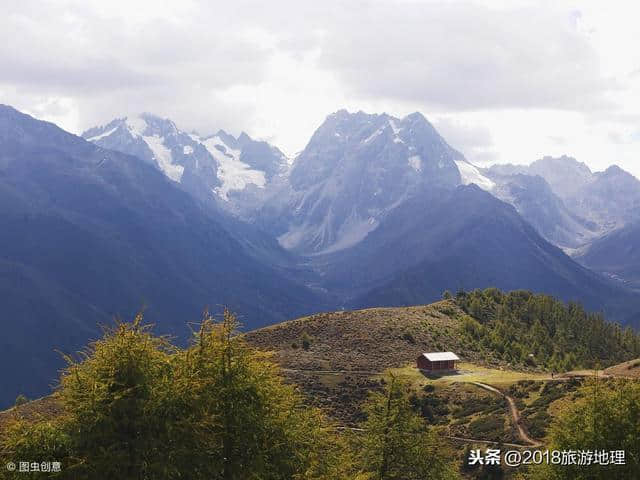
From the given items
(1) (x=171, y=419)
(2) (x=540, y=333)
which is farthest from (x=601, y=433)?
(2) (x=540, y=333)

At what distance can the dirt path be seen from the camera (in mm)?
68963

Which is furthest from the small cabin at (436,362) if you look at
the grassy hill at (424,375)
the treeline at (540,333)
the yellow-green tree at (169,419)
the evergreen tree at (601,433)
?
the yellow-green tree at (169,419)

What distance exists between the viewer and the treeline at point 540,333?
139m

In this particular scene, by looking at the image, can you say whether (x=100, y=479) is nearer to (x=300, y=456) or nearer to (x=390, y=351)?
(x=300, y=456)

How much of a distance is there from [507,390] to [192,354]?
71531mm

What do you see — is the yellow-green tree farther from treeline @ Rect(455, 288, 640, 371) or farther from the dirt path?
treeline @ Rect(455, 288, 640, 371)

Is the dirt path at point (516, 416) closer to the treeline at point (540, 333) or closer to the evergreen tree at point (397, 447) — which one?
the evergreen tree at point (397, 447)

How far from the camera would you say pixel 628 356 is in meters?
154

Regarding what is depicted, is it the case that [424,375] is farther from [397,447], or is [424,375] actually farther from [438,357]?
[397,447]

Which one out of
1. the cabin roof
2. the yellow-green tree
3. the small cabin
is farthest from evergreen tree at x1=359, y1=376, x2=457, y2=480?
the cabin roof

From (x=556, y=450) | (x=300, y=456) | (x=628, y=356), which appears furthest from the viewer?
(x=628, y=356)

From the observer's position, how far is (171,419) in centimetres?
2769

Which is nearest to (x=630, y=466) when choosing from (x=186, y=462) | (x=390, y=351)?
(x=186, y=462)

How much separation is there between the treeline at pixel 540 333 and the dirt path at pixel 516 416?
40.0 meters
